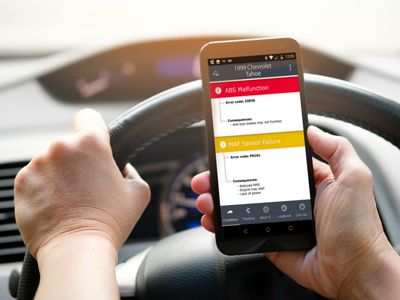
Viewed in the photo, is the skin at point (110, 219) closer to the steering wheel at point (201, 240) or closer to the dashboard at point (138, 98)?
the steering wheel at point (201, 240)

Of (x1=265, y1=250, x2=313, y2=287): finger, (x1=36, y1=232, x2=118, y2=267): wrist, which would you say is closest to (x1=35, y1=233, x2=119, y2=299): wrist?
(x1=36, y1=232, x2=118, y2=267): wrist

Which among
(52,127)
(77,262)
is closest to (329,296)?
(77,262)

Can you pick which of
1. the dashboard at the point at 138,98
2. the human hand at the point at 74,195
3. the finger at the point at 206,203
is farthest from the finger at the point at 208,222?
the dashboard at the point at 138,98

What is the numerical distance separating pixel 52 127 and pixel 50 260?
3.14 ft

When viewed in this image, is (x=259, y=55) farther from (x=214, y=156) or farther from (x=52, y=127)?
(x=52, y=127)

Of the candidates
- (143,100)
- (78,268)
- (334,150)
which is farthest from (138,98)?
(78,268)

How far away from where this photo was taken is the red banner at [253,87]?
88cm

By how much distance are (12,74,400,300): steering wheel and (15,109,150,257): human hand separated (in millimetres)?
37

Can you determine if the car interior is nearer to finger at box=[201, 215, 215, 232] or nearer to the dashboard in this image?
the dashboard

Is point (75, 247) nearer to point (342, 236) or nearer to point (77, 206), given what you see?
point (77, 206)

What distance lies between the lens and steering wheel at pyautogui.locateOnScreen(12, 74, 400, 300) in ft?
2.73

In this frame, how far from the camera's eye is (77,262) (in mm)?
724

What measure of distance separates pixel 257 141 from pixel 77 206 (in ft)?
0.82

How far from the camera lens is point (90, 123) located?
835 millimetres
